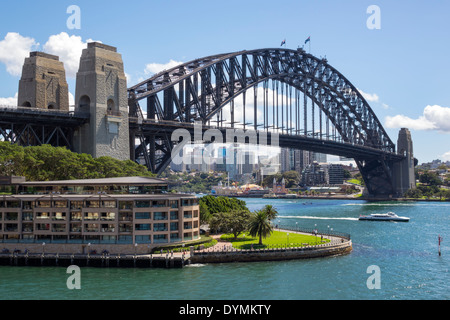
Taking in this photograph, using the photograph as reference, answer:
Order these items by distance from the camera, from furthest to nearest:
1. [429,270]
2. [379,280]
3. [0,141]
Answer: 1. [0,141]
2. [429,270]
3. [379,280]

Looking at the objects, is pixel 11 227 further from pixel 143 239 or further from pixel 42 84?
pixel 42 84

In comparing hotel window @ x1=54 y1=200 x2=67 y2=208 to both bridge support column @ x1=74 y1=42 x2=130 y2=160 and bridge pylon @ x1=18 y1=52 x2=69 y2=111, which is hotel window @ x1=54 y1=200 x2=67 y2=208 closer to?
bridge support column @ x1=74 y1=42 x2=130 y2=160

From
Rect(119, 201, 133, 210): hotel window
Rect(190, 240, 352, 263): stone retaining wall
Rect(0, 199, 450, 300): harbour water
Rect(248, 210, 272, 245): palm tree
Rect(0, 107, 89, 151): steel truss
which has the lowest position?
Rect(0, 199, 450, 300): harbour water

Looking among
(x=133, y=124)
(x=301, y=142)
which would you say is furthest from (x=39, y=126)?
(x=301, y=142)

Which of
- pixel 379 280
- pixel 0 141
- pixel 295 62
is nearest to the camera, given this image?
Result: pixel 379 280

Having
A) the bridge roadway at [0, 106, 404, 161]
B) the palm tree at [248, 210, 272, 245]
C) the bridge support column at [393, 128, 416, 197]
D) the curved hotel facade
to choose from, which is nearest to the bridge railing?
the bridge roadway at [0, 106, 404, 161]
